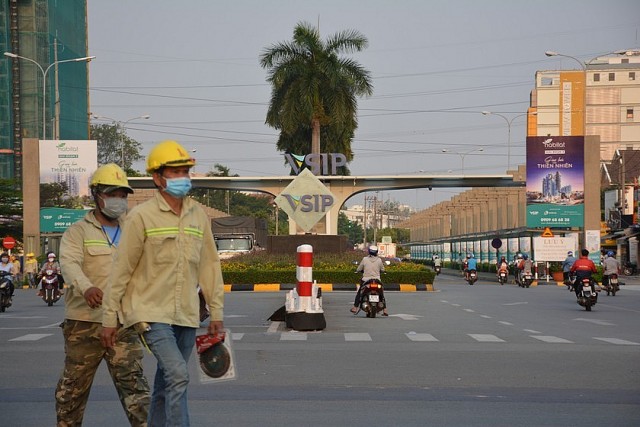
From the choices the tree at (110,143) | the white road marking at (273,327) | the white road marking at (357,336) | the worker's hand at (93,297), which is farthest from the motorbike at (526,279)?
the tree at (110,143)

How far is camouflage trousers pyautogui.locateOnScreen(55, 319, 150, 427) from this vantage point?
306 inches

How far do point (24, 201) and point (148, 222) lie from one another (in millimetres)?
59089

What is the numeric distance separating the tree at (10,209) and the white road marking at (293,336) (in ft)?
172

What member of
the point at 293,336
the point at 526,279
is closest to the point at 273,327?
the point at 293,336

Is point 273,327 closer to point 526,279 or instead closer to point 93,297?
point 93,297

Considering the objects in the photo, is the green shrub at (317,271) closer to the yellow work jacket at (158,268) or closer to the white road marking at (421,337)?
the white road marking at (421,337)

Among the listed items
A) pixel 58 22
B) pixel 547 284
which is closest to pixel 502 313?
pixel 547 284

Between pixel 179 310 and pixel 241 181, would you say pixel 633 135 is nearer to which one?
pixel 241 181

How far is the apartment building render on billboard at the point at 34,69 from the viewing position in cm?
8050

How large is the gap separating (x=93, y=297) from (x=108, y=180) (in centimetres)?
84

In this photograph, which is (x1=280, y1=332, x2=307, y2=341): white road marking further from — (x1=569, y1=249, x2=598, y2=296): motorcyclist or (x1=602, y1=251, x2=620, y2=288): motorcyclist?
(x1=602, y1=251, x2=620, y2=288): motorcyclist

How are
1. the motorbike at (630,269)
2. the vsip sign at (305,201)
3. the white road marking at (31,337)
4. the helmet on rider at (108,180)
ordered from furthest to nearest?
1. the motorbike at (630,269)
2. the vsip sign at (305,201)
3. the white road marking at (31,337)
4. the helmet on rider at (108,180)

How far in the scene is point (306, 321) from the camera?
20.9 meters

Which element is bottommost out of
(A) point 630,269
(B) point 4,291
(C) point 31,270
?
(A) point 630,269
